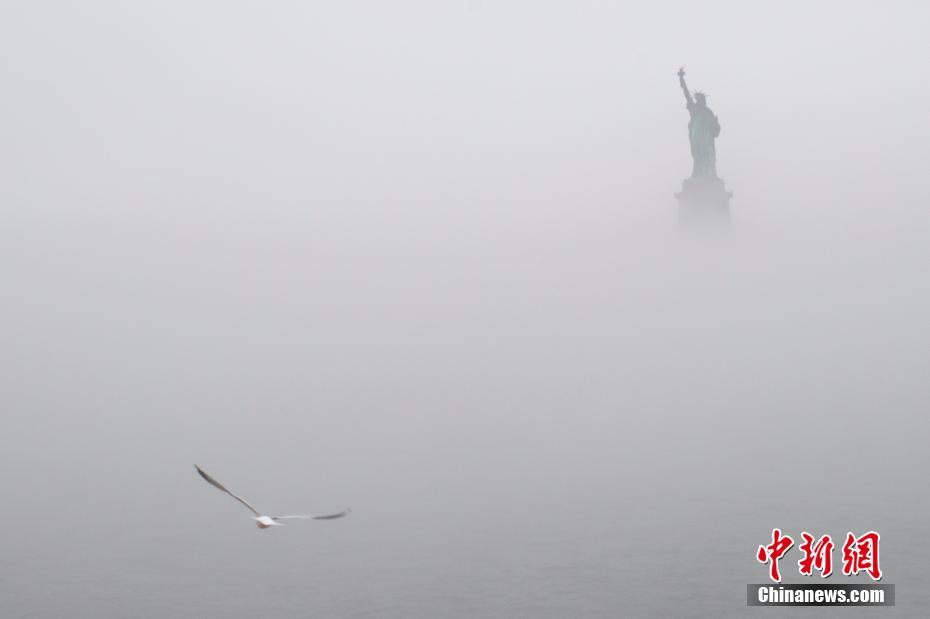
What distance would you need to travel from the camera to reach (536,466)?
122 ft

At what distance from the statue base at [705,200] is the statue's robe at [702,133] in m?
0.74

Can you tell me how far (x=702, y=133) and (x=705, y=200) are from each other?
9.61 ft

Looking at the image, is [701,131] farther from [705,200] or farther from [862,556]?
[862,556]

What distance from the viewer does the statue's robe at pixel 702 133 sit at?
201 feet

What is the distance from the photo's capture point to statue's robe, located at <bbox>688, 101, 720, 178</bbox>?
6128 centimetres

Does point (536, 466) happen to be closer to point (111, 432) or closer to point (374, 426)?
point (374, 426)

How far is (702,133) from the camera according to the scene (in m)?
61.3

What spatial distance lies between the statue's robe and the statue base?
74 cm
